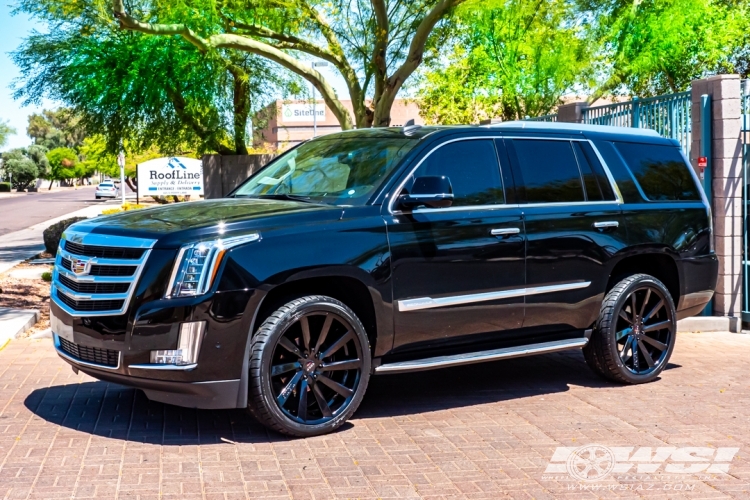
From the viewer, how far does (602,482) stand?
5.18 meters

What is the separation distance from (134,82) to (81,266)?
11895mm

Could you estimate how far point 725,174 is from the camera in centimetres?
1041

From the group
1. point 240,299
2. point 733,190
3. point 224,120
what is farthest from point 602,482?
point 224,120

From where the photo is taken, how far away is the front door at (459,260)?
635cm

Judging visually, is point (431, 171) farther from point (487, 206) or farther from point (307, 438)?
point (307, 438)

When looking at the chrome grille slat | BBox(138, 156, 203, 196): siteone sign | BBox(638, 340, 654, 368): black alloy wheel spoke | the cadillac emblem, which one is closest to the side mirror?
the chrome grille slat

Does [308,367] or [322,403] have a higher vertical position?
[308,367]

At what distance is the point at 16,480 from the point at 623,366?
4.74 m

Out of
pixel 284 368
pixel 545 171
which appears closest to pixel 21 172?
pixel 545 171

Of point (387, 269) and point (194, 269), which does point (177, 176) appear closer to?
point (387, 269)

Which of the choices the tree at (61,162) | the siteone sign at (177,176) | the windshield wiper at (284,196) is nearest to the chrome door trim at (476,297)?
the windshield wiper at (284,196)

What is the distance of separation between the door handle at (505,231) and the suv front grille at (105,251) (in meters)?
2.55

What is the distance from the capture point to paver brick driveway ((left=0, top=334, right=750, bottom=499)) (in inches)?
199

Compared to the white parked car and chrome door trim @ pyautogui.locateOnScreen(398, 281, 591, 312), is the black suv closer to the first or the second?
chrome door trim @ pyautogui.locateOnScreen(398, 281, 591, 312)
